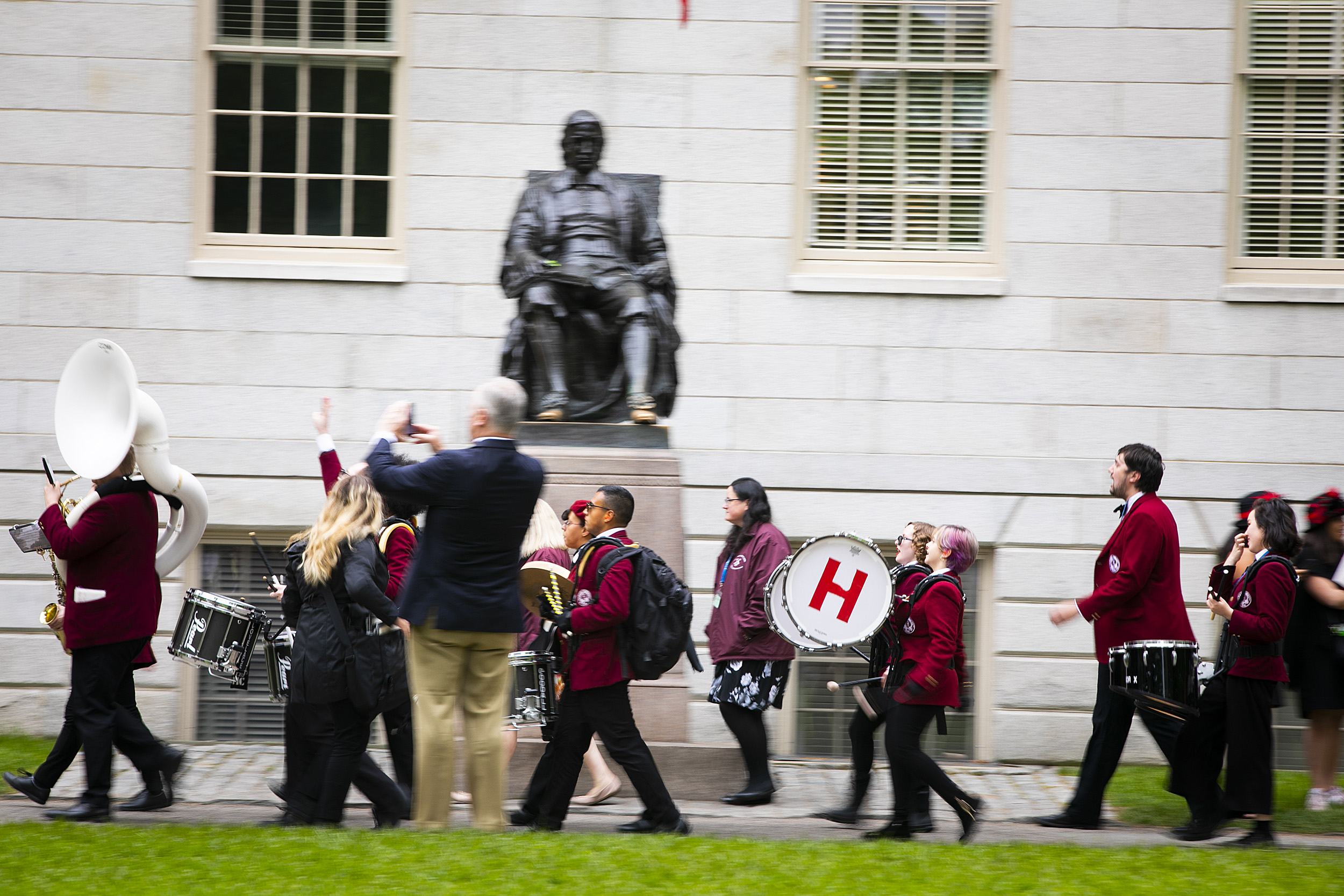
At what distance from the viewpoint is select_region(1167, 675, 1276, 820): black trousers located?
252 inches

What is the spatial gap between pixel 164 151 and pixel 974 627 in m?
7.17

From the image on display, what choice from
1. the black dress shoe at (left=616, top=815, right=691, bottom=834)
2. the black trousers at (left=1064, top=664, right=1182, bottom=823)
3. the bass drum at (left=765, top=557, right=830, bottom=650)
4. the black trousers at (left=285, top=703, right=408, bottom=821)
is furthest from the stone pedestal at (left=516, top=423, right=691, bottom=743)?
the black trousers at (left=1064, top=664, right=1182, bottom=823)

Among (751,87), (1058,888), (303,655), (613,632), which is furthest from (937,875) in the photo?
(751,87)

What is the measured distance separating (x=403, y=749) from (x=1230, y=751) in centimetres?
405

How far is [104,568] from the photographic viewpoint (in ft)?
20.3

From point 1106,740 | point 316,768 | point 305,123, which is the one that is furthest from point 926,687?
point 305,123

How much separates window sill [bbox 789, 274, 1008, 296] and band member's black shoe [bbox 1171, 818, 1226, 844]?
4.73m

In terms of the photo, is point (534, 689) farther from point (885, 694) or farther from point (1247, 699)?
point (1247, 699)

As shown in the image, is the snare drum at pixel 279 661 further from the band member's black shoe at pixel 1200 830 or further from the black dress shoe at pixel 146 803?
the band member's black shoe at pixel 1200 830

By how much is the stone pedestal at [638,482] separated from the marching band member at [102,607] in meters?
2.17

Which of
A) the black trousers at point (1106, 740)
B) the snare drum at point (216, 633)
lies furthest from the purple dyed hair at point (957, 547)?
the snare drum at point (216, 633)

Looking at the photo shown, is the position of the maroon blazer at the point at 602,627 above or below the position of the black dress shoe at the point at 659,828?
above

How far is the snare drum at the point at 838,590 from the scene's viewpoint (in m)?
6.44

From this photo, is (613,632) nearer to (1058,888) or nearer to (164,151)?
(1058,888)
